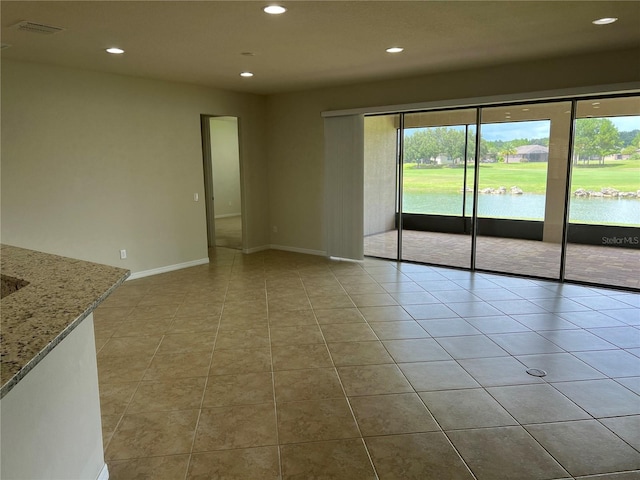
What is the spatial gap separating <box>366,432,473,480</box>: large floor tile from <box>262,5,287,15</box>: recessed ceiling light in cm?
300

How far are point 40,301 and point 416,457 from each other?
195 centimetres

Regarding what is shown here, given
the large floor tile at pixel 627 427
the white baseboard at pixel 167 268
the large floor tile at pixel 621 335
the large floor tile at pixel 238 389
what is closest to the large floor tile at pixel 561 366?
the large floor tile at pixel 627 427

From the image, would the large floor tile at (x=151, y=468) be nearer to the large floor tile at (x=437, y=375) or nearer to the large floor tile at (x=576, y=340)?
the large floor tile at (x=437, y=375)

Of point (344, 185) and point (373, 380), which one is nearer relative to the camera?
point (373, 380)

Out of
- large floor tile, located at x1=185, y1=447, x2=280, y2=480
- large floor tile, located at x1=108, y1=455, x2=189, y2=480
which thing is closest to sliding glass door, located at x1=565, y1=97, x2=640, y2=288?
large floor tile, located at x1=185, y1=447, x2=280, y2=480

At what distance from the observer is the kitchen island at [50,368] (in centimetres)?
129

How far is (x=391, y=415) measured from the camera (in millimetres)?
2764

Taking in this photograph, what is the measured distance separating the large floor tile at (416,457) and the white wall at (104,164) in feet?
15.2

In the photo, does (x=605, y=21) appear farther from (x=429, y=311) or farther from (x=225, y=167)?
(x=225, y=167)

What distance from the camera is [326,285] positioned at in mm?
5738

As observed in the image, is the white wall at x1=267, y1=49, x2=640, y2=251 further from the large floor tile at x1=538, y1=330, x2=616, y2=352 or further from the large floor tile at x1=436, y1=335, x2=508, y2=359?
the large floor tile at x1=436, y1=335, x2=508, y2=359

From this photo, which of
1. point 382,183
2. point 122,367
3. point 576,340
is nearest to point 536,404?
point 576,340

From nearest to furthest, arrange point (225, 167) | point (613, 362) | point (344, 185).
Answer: point (613, 362), point (344, 185), point (225, 167)

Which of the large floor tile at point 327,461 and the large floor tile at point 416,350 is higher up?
the large floor tile at point 416,350
